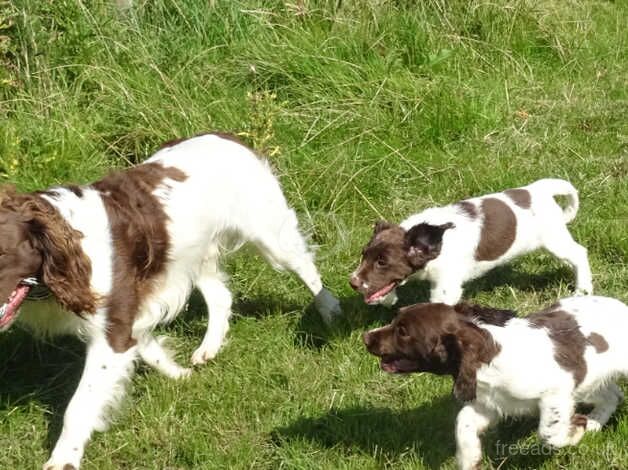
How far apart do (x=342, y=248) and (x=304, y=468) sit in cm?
204

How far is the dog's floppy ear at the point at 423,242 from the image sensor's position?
518cm

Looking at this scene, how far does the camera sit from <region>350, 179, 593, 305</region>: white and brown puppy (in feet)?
17.2

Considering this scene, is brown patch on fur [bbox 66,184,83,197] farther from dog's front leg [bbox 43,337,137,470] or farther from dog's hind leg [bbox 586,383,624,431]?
dog's hind leg [bbox 586,383,624,431]

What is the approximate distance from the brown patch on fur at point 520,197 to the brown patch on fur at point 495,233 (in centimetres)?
12

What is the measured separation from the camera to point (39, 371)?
213 inches

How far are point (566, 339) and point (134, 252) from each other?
2023 mm

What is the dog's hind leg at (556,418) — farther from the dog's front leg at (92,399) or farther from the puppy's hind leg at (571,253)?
the dog's front leg at (92,399)

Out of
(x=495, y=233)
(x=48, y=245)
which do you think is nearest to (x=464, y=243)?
(x=495, y=233)

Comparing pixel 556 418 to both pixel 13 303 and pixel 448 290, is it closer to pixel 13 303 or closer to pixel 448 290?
pixel 448 290

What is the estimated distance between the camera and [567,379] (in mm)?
4121

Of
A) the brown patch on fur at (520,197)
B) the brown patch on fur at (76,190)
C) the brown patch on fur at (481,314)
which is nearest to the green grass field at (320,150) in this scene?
the brown patch on fur at (520,197)

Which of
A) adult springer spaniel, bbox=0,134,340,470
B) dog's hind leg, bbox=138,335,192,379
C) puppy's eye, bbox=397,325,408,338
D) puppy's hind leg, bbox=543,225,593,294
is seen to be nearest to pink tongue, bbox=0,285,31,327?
adult springer spaniel, bbox=0,134,340,470

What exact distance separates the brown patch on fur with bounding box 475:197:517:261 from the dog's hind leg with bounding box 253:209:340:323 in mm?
867

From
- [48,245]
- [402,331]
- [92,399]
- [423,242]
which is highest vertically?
[48,245]
